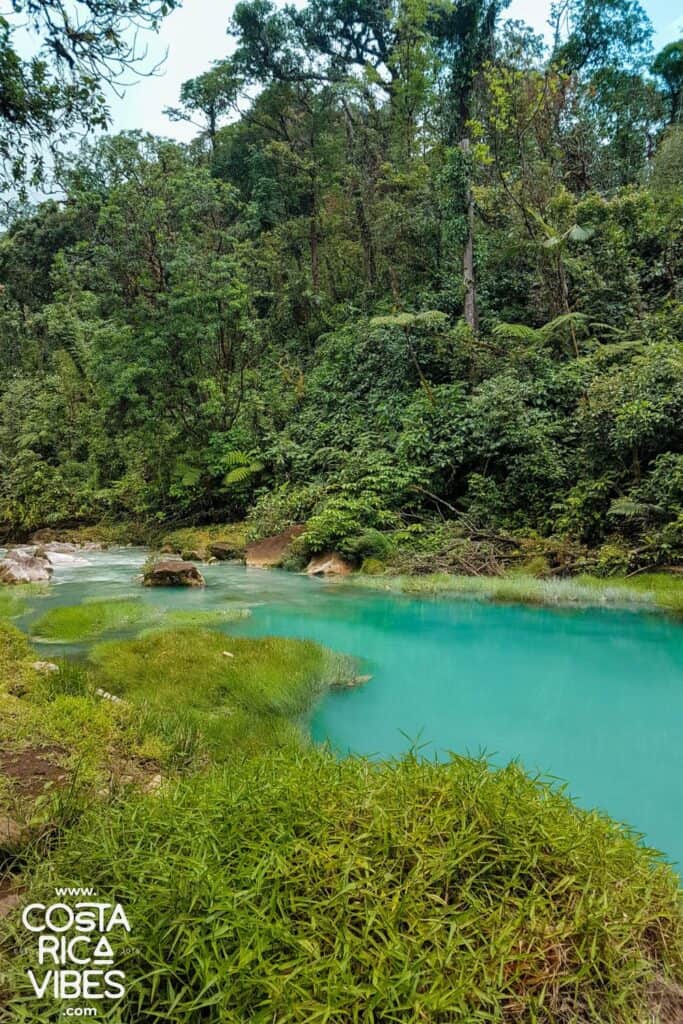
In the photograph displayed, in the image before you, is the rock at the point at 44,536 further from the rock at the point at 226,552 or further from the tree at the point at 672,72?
the tree at the point at 672,72

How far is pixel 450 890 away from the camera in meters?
2.11

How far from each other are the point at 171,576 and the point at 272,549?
377 cm

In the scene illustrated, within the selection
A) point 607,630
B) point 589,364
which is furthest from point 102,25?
point 589,364

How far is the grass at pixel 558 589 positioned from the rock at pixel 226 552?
514 centimetres

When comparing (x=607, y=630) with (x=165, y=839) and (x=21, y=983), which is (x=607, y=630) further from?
(x=21, y=983)

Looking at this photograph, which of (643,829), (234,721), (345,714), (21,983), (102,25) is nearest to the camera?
(21,983)

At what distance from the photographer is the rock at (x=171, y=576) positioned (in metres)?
11.9

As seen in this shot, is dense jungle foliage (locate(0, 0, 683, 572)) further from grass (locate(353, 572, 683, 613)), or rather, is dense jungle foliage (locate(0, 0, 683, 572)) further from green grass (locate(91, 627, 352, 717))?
green grass (locate(91, 627, 352, 717))

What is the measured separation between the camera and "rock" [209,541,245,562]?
15.9 metres

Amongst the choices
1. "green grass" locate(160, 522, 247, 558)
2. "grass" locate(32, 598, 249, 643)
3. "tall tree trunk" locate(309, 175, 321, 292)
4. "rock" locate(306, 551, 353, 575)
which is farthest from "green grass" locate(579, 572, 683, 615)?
"tall tree trunk" locate(309, 175, 321, 292)

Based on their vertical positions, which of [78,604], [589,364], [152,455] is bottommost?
[78,604]

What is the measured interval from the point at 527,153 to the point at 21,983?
23486mm

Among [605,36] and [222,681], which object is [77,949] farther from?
[605,36]

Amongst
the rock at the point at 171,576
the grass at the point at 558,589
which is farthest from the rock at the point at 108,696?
the grass at the point at 558,589
